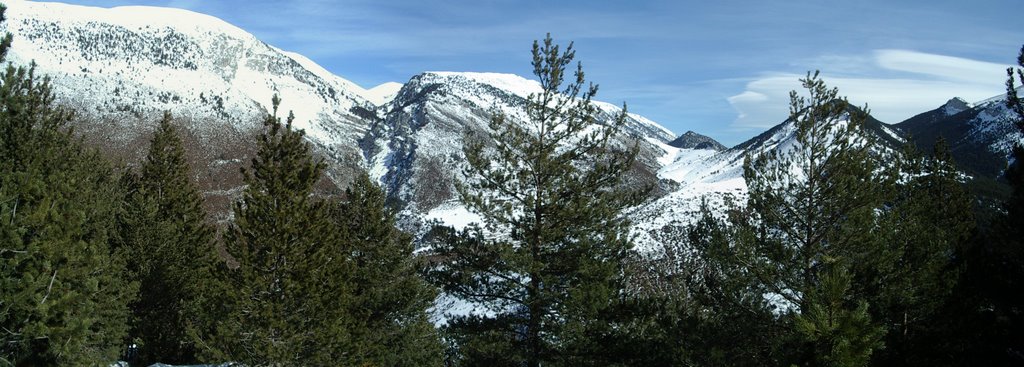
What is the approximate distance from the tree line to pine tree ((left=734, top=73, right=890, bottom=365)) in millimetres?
48

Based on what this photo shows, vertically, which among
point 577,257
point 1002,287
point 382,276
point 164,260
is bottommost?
point 164,260

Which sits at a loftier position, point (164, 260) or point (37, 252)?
point (37, 252)

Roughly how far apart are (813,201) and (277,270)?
47.7 feet

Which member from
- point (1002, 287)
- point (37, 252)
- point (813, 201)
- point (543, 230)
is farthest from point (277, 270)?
point (1002, 287)

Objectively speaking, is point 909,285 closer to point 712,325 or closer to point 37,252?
point 712,325

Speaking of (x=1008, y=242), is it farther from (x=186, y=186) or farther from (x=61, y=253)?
(x=186, y=186)

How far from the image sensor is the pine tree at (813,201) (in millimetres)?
12758

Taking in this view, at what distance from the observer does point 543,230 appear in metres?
13.8

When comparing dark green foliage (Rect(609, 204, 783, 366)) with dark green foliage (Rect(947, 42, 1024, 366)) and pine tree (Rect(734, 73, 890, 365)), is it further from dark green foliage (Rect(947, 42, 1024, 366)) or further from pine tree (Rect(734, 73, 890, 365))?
dark green foliage (Rect(947, 42, 1024, 366))

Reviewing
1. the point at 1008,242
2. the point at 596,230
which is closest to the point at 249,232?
the point at 596,230

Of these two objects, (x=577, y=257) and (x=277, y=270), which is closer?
(x=577, y=257)

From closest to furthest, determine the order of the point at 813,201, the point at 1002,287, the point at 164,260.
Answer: the point at 1002,287 < the point at 813,201 < the point at 164,260

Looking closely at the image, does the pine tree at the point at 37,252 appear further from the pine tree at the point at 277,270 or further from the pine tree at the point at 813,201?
the pine tree at the point at 813,201

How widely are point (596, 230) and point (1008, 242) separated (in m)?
7.77
